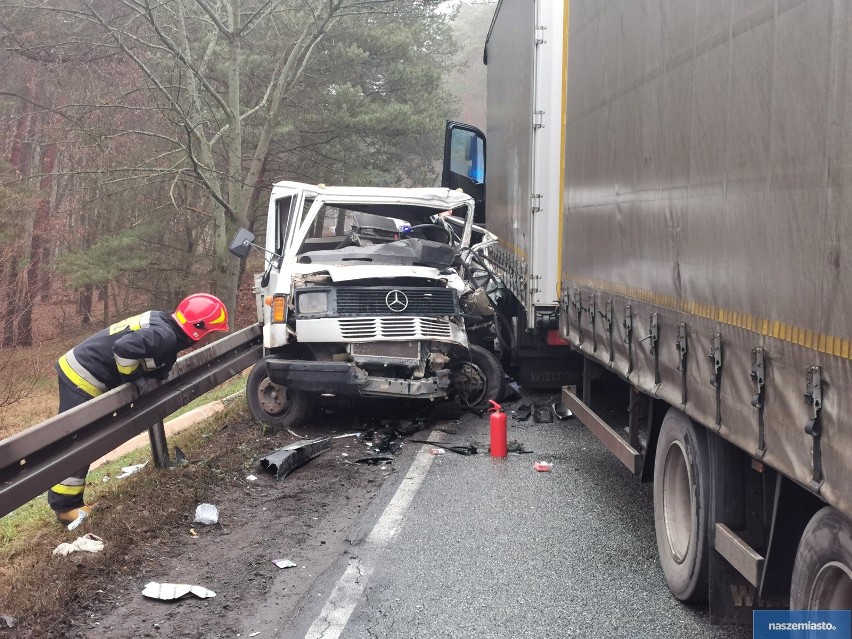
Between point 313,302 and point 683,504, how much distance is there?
482 centimetres

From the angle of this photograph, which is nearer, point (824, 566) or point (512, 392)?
point (824, 566)

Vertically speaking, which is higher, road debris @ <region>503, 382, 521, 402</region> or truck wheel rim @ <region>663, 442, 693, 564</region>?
truck wheel rim @ <region>663, 442, 693, 564</region>

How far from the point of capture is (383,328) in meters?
8.50

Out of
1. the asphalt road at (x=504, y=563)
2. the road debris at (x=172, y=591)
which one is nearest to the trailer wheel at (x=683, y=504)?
the asphalt road at (x=504, y=563)

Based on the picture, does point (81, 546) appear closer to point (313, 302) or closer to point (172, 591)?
point (172, 591)

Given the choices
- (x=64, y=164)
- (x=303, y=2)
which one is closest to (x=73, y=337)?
(x=64, y=164)

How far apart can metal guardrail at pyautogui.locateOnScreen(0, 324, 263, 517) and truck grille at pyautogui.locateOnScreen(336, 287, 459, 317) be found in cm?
124

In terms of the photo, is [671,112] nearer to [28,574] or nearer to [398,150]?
[28,574]

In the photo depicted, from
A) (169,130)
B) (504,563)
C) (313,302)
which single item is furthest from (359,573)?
(169,130)

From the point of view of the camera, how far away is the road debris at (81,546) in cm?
518

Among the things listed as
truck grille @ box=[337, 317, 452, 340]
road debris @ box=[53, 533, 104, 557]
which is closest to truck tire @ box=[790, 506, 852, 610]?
road debris @ box=[53, 533, 104, 557]

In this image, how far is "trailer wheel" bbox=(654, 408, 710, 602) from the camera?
159 inches

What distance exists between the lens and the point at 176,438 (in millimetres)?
8734

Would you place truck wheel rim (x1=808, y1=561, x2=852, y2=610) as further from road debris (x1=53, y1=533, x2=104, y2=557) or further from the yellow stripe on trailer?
the yellow stripe on trailer
